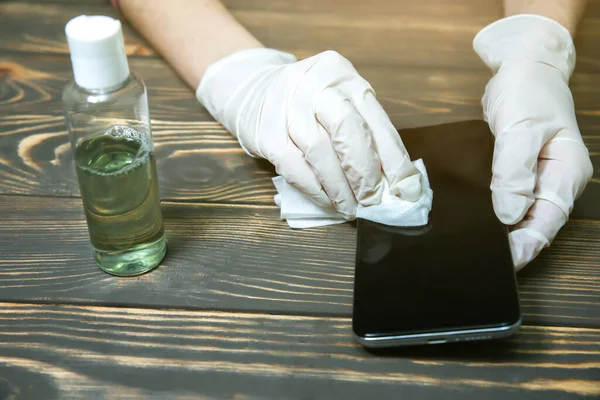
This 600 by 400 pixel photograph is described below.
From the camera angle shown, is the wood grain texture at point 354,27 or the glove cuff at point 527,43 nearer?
the glove cuff at point 527,43

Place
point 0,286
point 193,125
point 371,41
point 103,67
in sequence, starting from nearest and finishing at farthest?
point 103,67 < point 0,286 < point 193,125 < point 371,41

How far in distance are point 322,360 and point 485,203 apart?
0.26 metres

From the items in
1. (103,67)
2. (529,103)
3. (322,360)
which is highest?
(103,67)

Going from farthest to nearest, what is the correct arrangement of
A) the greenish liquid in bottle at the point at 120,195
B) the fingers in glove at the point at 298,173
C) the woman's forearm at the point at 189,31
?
the woman's forearm at the point at 189,31 → the fingers in glove at the point at 298,173 → the greenish liquid in bottle at the point at 120,195

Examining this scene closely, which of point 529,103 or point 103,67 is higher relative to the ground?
point 103,67

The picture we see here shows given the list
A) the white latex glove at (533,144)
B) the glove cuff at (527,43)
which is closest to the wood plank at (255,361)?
the white latex glove at (533,144)

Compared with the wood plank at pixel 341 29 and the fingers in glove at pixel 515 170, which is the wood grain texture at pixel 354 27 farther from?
the fingers in glove at pixel 515 170

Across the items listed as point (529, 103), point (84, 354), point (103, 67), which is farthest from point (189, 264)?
point (529, 103)

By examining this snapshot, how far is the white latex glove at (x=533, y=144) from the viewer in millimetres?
755

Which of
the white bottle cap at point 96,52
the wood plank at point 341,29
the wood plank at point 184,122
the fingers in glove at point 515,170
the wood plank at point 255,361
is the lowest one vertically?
the wood plank at point 255,361

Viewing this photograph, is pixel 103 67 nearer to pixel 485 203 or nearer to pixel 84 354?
pixel 84 354

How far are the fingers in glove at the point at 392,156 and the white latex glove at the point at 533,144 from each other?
9cm

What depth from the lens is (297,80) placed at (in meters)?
0.85

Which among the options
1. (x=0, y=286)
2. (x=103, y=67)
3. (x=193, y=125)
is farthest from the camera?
(x=193, y=125)
